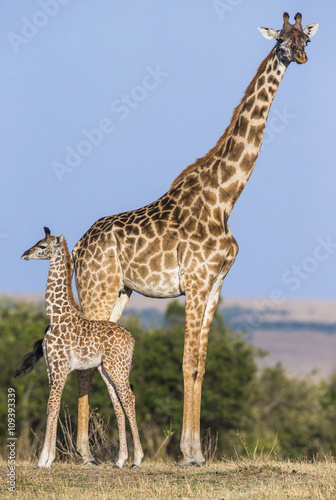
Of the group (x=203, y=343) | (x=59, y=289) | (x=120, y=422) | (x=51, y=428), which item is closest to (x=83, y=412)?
(x=120, y=422)

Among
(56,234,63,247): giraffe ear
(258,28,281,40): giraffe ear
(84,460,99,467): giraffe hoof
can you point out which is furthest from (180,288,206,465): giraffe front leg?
(258,28,281,40): giraffe ear

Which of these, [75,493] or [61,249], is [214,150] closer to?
[61,249]

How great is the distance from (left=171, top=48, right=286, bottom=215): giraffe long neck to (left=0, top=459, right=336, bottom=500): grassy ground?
3901 millimetres

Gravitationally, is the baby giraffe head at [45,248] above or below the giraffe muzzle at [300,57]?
below

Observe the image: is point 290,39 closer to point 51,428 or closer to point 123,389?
point 123,389

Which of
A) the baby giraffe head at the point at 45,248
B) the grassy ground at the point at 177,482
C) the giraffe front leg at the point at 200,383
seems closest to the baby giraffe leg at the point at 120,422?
the grassy ground at the point at 177,482

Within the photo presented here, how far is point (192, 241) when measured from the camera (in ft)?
35.9

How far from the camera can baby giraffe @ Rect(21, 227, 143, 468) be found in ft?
32.6

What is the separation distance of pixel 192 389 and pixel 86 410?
→ 177cm

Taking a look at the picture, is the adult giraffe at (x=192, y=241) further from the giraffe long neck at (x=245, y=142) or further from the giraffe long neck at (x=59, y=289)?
the giraffe long neck at (x=59, y=289)

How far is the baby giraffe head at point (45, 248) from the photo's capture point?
10.5m

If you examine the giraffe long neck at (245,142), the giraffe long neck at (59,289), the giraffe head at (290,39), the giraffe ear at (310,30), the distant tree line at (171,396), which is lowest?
the distant tree line at (171,396)

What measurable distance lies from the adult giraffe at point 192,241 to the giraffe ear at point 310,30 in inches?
0.6

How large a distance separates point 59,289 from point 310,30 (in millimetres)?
5548
